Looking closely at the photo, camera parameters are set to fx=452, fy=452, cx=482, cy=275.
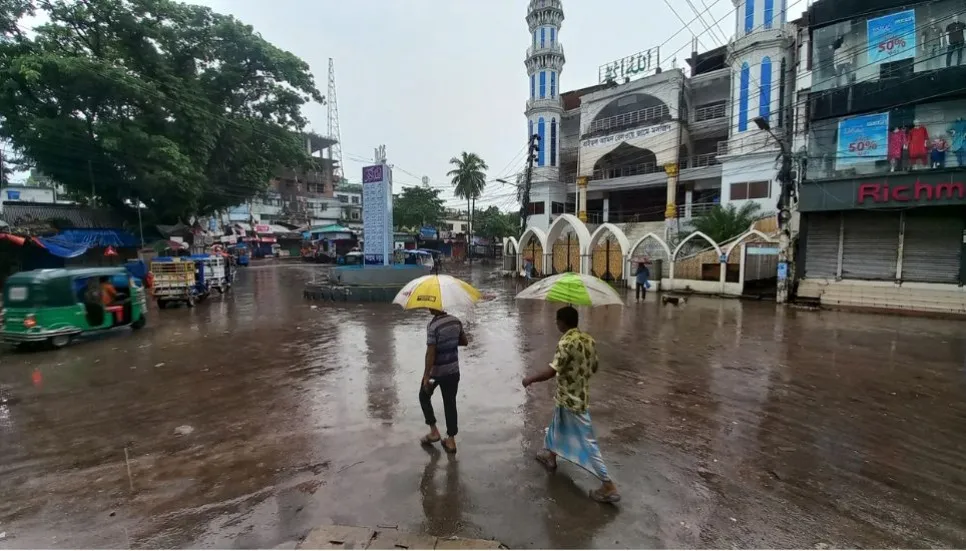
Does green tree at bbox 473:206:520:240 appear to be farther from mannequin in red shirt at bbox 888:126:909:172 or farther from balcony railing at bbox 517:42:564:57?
mannequin in red shirt at bbox 888:126:909:172

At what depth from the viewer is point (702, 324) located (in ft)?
41.6

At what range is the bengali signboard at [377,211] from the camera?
19125mm

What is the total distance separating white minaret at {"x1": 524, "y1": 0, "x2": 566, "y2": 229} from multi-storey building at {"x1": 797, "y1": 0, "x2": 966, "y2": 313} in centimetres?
2061

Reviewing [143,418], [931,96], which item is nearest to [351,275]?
[143,418]

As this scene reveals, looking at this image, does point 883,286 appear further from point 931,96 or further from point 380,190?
point 380,190

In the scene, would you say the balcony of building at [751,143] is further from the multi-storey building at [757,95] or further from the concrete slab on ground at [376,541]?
the concrete slab on ground at [376,541]

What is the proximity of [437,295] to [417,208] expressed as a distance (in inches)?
1845

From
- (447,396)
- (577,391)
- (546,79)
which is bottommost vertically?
(447,396)

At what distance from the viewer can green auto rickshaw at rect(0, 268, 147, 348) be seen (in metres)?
9.02

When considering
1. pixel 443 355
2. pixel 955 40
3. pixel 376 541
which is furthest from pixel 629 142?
pixel 376 541

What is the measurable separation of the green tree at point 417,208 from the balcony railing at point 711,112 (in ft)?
93.0

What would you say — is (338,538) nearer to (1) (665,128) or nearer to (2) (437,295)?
(2) (437,295)

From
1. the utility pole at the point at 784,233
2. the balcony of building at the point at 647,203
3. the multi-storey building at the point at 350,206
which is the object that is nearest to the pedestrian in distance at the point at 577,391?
the utility pole at the point at 784,233

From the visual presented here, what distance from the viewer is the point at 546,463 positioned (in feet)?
13.9
